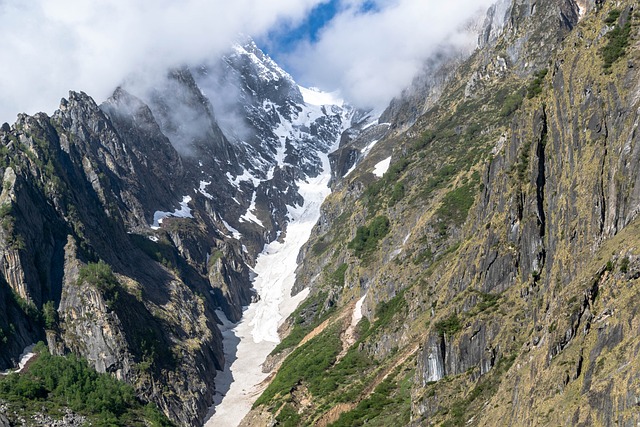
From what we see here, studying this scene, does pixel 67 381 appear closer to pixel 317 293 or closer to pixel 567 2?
pixel 317 293

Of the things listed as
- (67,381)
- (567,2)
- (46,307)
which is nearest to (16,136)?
(46,307)

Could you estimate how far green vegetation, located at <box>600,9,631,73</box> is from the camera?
4700 cm

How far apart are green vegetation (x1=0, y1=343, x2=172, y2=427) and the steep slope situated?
22143mm

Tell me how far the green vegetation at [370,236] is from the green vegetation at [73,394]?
56.5 metres

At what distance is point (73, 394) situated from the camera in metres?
123

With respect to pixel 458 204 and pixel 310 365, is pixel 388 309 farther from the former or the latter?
pixel 458 204

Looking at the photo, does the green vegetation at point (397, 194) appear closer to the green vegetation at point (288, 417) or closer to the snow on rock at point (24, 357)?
the green vegetation at point (288, 417)

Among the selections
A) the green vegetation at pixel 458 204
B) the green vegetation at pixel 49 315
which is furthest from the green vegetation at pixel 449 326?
the green vegetation at pixel 49 315

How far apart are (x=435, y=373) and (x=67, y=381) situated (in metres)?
87.2

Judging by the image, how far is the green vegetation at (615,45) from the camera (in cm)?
4700

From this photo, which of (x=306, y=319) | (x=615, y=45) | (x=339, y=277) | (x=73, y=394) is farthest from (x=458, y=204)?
(x=73, y=394)

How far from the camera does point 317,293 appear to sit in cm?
18638

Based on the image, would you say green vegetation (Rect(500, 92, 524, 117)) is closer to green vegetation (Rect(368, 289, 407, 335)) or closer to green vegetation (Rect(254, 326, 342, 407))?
green vegetation (Rect(368, 289, 407, 335))

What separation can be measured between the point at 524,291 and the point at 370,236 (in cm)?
9980
